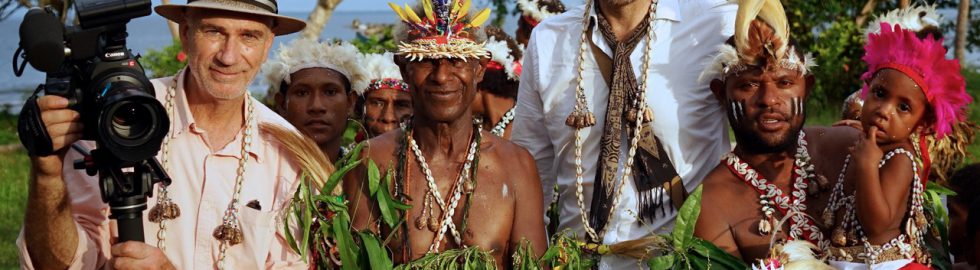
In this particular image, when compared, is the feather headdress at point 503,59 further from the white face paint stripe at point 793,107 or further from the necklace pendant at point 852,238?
the necklace pendant at point 852,238

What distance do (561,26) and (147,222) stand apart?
192cm

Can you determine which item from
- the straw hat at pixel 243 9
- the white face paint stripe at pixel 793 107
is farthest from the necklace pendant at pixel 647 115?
the straw hat at pixel 243 9

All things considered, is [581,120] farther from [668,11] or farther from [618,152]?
[668,11]

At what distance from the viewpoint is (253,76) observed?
13.6 ft

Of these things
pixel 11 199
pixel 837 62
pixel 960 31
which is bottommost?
pixel 11 199

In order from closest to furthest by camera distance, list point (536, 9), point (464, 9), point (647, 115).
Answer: point (464, 9) → point (647, 115) → point (536, 9)

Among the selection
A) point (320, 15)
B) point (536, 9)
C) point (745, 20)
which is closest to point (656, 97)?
point (745, 20)

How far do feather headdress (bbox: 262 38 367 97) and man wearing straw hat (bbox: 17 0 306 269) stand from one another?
147 centimetres

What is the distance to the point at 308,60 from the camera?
5.79 m

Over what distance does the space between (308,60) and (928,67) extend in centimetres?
287

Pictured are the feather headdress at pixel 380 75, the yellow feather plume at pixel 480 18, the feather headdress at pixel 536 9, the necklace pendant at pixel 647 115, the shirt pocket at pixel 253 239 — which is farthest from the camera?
the feather headdress at pixel 536 9

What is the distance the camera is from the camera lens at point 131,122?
3.43m

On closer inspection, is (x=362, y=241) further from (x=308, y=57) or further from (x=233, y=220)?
(x=308, y=57)

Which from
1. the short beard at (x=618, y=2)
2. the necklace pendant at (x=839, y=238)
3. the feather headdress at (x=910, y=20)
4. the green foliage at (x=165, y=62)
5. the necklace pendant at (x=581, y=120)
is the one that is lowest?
the green foliage at (x=165, y=62)
